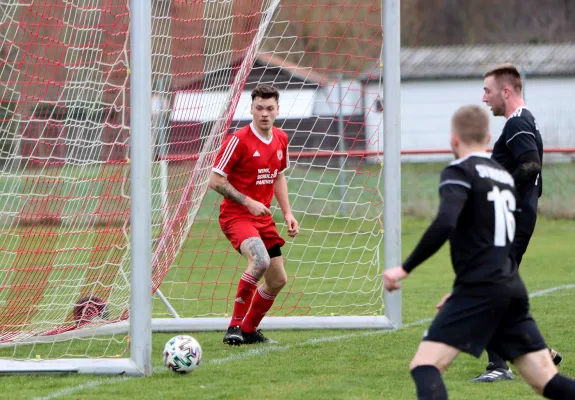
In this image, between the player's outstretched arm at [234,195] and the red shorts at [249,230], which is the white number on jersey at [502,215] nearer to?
the player's outstretched arm at [234,195]

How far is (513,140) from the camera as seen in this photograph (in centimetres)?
571

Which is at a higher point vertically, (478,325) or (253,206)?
(253,206)

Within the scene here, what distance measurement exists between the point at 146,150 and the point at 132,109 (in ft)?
0.85

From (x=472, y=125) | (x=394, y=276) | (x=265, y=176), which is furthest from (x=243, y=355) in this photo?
(x=472, y=125)

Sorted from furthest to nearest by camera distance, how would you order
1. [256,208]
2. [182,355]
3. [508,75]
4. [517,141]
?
[256,208]
[182,355]
[508,75]
[517,141]

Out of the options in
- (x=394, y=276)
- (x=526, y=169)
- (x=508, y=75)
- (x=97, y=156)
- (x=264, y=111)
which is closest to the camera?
(x=394, y=276)

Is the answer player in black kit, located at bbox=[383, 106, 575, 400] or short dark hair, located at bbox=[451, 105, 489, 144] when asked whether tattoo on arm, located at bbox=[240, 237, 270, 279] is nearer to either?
player in black kit, located at bbox=[383, 106, 575, 400]

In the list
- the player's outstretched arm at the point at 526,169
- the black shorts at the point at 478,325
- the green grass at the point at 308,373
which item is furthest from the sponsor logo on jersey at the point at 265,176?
the black shorts at the point at 478,325

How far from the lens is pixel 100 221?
699 cm

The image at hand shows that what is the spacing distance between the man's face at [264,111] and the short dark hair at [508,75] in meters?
1.83

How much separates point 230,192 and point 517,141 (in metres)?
2.24

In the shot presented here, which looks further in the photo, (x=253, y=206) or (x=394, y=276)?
(x=253, y=206)

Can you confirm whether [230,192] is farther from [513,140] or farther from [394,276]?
[394,276]

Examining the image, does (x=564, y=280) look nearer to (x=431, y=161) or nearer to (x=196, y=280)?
(x=196, y=280)
